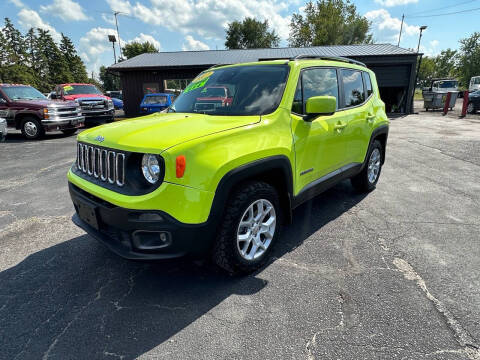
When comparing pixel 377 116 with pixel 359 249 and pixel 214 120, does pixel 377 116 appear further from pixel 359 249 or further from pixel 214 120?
pixel 214 120

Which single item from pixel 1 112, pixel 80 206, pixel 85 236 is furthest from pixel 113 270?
pixel 1 112

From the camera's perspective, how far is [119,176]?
2.29 metres

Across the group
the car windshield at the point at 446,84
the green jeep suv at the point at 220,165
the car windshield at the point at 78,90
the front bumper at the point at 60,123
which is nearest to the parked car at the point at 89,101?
the car windshield at the point at 78,90

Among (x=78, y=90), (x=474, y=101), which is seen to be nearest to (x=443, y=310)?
(x=78, y=90)

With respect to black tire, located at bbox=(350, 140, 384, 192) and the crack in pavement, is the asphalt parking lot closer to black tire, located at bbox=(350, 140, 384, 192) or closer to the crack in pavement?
the crack in pavement

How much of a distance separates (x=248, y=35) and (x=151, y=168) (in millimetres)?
66412

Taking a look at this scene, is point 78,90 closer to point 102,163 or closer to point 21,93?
point 21,93

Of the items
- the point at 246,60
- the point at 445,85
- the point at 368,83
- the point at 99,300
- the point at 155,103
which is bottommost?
the point at 99,300

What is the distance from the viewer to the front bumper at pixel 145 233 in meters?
2.07

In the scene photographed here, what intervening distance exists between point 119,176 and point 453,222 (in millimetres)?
4034

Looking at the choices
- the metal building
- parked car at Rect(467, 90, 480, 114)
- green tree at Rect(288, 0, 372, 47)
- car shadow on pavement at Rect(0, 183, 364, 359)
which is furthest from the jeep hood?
green tree at Rect(288, 0, 372, 47)

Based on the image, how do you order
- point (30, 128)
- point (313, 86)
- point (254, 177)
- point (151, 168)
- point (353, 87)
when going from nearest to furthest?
point (151, 168), point (254, 177), point (313, 86), point (353, 87), point (30, 128)

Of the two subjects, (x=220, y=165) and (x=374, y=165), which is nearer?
(x=220, y=165)

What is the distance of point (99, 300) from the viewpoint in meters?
2.43
